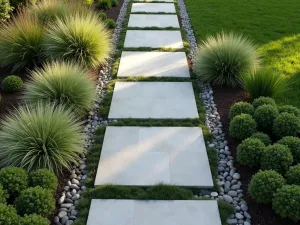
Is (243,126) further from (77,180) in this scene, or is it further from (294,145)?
(77,180)

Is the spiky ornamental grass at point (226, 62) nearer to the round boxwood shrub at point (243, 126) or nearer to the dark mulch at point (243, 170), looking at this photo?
the dark mulch at point (243, 170)

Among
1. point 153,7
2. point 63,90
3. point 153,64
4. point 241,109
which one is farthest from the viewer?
point 153,7

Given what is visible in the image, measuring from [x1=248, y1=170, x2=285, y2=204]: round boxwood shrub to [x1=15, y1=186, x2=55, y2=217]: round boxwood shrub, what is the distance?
2.00 m

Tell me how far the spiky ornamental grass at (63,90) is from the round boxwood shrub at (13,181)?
1.57m

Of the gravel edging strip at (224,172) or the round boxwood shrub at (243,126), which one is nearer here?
the gravel edging strip at (224,172)

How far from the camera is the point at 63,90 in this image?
495 centimetres

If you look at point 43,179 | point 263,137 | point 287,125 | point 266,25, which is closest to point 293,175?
point 263,137

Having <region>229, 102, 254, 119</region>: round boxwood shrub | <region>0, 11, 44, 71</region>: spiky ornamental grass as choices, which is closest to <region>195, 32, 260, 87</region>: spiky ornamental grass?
<region>229, 102, 254, 119</region>: round boxwood shrub

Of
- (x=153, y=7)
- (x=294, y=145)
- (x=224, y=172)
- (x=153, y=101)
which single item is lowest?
(x=224, y=172)

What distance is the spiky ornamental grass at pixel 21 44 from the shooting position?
6.28 metres

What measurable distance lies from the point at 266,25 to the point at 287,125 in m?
5.29

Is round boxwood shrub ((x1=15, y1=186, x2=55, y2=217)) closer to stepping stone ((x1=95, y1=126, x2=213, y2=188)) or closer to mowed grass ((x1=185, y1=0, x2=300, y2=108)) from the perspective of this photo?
stepping stone ((x1=95, y1=126, x2=213, y2=188))

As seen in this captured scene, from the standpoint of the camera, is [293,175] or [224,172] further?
[224,172]

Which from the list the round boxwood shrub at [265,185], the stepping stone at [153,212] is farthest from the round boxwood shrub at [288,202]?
the stepping stone at [153,212]
